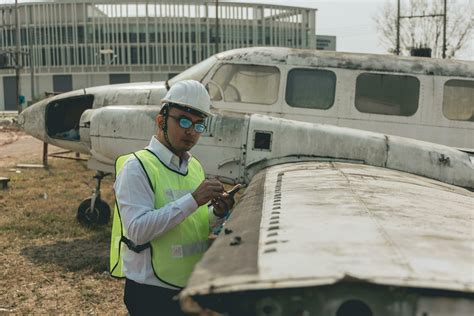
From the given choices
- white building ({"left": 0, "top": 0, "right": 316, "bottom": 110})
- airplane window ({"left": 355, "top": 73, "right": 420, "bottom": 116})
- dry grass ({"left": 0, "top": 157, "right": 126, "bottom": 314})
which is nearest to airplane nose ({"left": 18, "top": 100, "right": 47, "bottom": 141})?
dry grass ({"left": 0, "top": 157, "right": 126, "bottom": 314})

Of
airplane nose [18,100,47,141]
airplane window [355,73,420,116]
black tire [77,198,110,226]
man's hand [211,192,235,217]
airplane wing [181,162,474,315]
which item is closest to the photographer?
airplane wing [181,162,474,315]

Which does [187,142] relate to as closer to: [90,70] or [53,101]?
[53,101]

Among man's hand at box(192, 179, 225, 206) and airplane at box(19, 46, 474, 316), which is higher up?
man's hand at box(192, 179, 225, 206)

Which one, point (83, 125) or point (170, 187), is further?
point (83, 125)

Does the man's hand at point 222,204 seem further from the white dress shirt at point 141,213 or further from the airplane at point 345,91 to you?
the airplane at point 345,91

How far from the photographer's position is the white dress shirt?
3217mm

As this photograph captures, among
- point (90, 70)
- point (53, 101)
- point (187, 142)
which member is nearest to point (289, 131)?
point (187, 142)

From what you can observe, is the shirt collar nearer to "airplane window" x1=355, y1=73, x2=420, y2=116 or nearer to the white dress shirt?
the white dress shirt

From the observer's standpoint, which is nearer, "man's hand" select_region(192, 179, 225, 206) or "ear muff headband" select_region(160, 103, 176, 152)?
"man's hand" select_region(192, 179, 225, 206)

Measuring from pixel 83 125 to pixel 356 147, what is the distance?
4093 millimetres

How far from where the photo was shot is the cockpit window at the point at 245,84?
8812mm

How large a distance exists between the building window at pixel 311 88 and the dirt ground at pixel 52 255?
152 inches

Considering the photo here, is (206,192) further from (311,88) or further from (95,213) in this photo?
→ (95,213)

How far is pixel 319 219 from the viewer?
11.2ft
